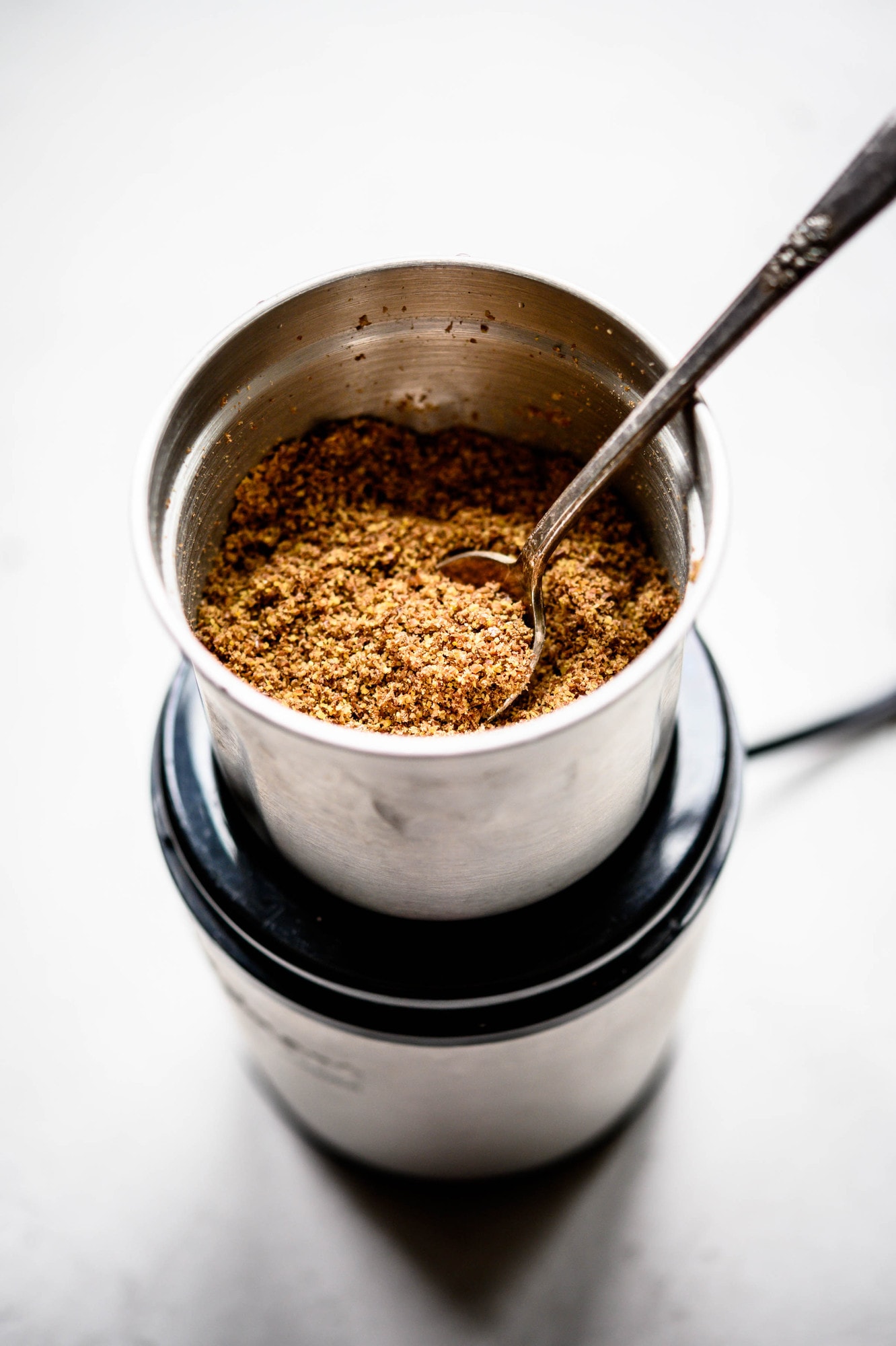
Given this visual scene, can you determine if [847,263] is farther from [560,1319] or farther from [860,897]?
[560,1319]

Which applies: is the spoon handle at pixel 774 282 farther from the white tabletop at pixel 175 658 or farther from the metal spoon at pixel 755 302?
the white tabletop at pixel 175 658

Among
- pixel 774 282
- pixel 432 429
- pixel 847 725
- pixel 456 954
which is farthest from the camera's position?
pixel 847 725

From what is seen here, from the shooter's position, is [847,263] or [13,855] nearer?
[13,855]

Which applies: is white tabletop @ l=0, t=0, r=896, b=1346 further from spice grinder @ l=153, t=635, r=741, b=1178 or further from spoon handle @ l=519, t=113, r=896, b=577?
spice grinder @ l=153, t=635, r=741, b=1178

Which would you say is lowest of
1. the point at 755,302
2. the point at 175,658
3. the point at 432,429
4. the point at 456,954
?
the point at 175,658

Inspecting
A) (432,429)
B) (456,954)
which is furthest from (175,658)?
(456,954)

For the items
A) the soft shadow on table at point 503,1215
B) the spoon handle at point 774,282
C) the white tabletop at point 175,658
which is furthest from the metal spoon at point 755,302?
the soft shadow on table at point 503,1215

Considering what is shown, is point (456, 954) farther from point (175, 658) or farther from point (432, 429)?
point (175, 658)

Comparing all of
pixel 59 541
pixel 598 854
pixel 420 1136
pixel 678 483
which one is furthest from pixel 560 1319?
pixel 59 541
